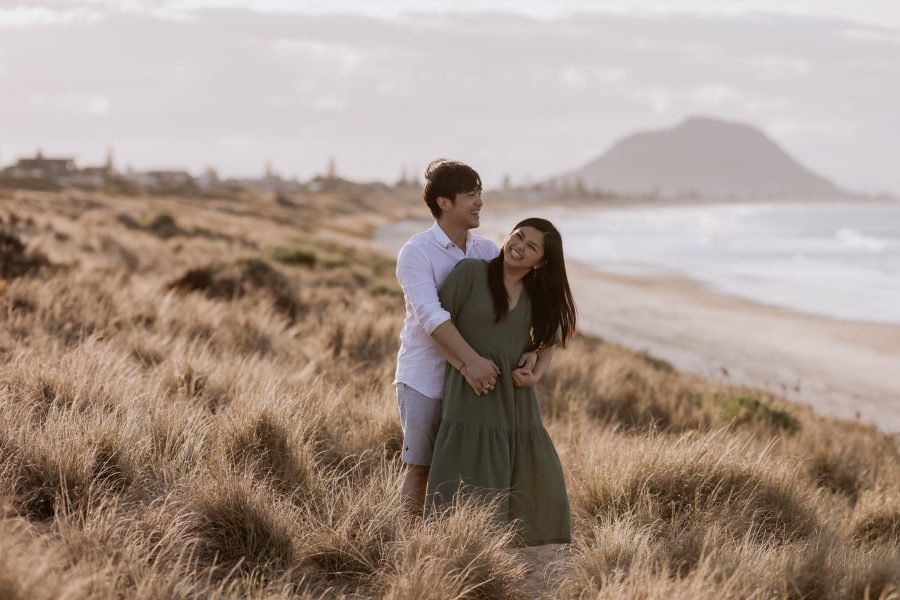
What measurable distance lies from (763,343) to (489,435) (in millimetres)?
15008

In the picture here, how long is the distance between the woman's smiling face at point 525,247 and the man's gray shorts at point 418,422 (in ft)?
2.67

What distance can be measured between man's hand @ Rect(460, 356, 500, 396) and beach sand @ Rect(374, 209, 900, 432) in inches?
249

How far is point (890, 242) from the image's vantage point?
200ft

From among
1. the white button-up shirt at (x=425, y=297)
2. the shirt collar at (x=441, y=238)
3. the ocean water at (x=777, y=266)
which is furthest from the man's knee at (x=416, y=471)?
the ocean water at (x=777, y=266)

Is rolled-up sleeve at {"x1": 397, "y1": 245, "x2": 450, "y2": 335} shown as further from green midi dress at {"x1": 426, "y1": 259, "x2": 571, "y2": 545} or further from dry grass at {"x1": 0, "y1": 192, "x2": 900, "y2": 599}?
dry grass at {"x1": 0, "y1": 192, "x2": 900, "y2": 599}

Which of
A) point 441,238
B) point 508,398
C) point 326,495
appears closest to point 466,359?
point 508,398

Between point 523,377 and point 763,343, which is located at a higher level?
point 523,377

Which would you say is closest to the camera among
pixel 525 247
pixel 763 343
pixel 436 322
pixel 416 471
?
pixel 436 322

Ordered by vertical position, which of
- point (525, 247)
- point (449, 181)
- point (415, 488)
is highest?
point (449, 181)

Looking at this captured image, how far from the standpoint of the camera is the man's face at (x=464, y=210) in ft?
13.0

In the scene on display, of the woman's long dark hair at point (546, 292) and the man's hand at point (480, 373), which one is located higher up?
the woman's long dark hair at point (546, 292)

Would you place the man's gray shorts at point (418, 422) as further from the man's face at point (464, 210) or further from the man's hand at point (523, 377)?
the man's face at point (464, 210)

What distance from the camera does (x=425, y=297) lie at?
3.87 metres

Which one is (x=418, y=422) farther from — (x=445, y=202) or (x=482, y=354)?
(x=445, y=202)
